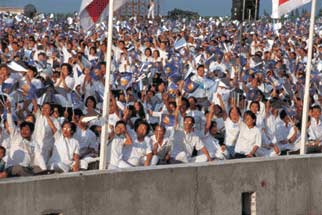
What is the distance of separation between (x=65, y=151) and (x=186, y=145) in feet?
6.23

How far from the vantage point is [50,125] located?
1255cm

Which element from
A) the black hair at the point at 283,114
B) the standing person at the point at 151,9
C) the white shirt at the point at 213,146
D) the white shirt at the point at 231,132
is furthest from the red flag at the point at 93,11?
the standing person at the point at 151,9

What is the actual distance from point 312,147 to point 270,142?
2.02 feet

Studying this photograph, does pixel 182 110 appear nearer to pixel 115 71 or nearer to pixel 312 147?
pixel 312 147

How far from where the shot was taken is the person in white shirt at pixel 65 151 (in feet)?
38.1

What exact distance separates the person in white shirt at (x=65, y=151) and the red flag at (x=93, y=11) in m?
1.33

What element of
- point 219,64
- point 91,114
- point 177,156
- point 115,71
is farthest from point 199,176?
point 219,64

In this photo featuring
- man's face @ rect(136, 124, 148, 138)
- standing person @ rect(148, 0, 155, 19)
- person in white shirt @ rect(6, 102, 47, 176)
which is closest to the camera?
person in white shirt @ rect(6, 102, 47, 176)

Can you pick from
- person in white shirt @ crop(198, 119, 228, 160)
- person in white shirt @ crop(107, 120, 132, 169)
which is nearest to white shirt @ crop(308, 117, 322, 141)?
person in white shirt @ crop(198, 119, 228, 160)

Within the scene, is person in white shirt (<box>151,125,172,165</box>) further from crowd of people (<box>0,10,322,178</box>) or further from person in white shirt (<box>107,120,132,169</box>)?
person in white shirt (<box>107,120,132,169</box>)

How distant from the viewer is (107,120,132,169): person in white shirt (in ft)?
39.9

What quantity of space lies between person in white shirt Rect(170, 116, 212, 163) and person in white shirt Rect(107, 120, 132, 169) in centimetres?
72

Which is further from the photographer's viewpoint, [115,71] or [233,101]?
[115,71]

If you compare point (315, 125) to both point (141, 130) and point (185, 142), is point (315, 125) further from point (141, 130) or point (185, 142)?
point (141, 130)
